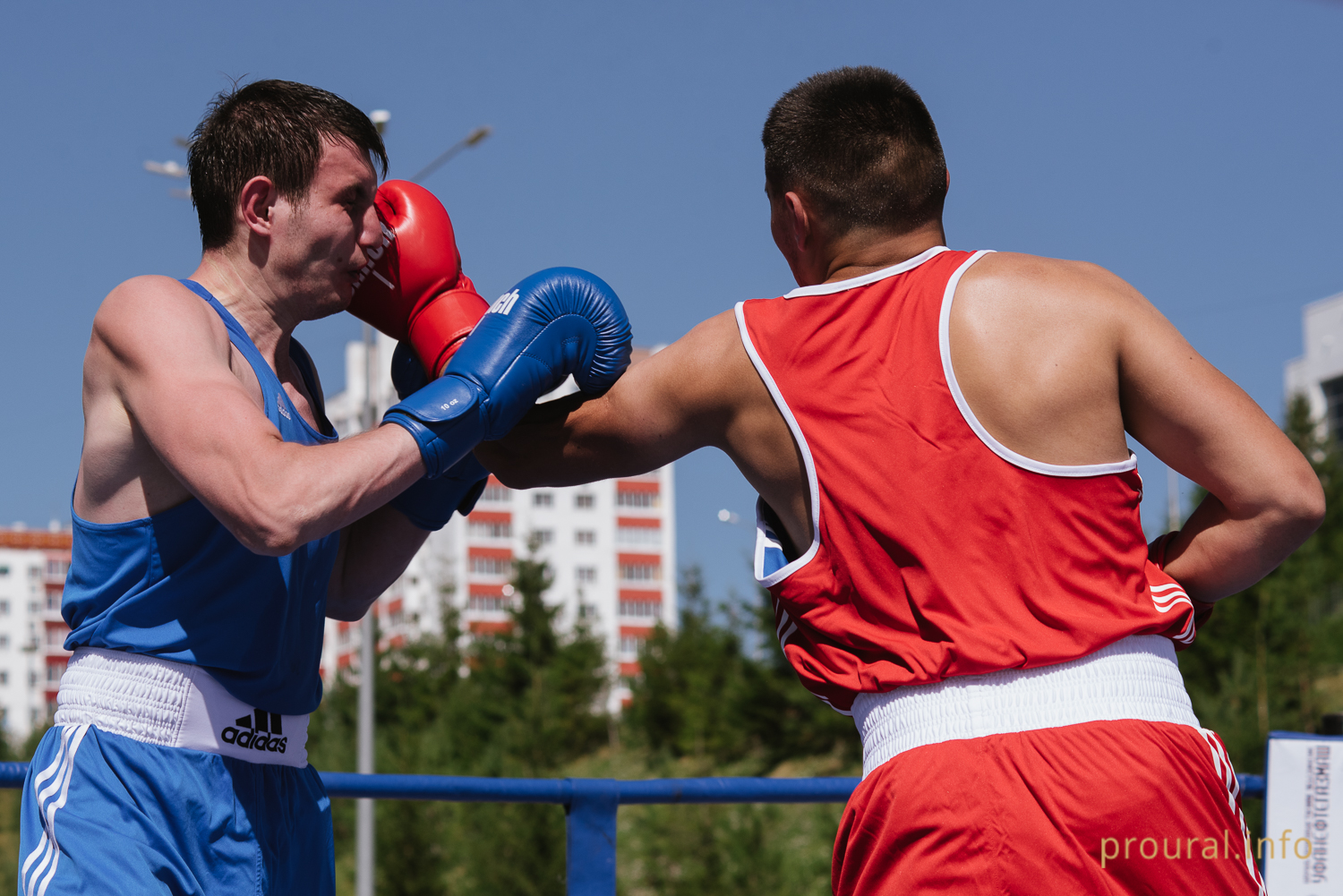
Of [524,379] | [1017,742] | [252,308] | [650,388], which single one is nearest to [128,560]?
[252,308]

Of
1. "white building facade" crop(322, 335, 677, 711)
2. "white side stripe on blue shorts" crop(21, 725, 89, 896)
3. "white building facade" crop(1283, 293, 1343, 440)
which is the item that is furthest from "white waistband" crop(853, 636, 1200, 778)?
"white building facade" crop(322, 335, 677, 711)

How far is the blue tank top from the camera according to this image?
1.92 metres

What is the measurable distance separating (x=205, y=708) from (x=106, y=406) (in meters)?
0.50

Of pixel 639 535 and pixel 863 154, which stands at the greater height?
pixel 639 535

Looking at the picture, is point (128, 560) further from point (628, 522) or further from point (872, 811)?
point (628, 522)

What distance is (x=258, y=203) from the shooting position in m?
2.09

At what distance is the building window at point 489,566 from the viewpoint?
224ft

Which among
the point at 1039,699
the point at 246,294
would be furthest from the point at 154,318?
the point at 1039,699

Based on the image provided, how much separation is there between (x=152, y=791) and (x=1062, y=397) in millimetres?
1471

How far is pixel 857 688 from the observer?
1.82 m

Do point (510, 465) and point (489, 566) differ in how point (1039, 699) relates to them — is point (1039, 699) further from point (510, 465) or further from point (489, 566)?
point (489, 566)

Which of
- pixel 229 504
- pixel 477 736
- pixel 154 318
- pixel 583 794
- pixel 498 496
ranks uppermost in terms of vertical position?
pixel 498 496

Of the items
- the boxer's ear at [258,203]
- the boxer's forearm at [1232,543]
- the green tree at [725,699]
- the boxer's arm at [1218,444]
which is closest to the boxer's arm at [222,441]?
the boxer's ear at [258,203]

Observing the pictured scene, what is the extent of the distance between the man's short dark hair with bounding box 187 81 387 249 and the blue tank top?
18cm
